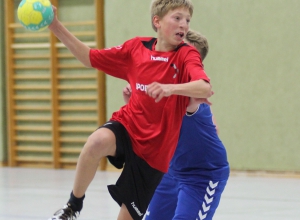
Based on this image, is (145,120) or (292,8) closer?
(145,120)

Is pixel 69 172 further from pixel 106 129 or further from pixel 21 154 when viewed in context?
pixel 106 129

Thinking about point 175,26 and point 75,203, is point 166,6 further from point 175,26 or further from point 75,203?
point 75,203

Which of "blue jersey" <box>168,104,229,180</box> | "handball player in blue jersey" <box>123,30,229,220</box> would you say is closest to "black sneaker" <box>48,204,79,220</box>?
"handball player in blue jersey" <box>123,30,229,220</box>

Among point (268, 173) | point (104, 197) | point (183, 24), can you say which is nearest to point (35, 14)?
point (183, 24)

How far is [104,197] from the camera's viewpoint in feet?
22.2

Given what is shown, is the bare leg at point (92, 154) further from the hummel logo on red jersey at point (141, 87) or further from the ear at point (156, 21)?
the ear at point (156, 21)

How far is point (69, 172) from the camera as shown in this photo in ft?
30.2

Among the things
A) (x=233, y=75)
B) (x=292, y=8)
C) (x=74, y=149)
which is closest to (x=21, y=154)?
(x=74, y=149)

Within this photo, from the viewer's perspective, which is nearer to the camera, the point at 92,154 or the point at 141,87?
the point at 92,154

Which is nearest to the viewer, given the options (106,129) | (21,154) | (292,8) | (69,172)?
(106,129)

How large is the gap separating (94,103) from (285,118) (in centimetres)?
298

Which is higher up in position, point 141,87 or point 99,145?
point 141,87

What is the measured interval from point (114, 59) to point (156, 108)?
48cm

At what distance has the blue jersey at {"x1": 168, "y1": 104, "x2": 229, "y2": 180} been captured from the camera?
3.94 meters
